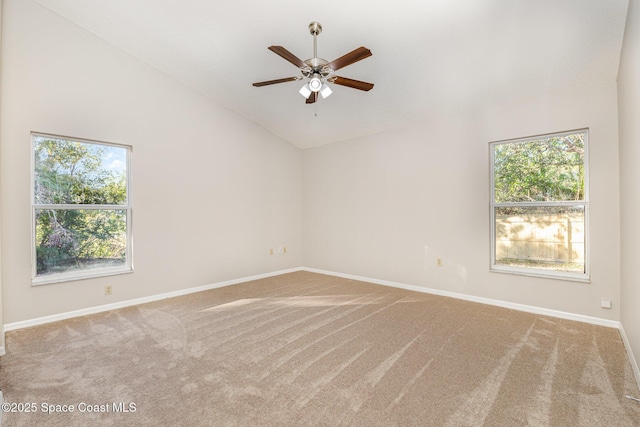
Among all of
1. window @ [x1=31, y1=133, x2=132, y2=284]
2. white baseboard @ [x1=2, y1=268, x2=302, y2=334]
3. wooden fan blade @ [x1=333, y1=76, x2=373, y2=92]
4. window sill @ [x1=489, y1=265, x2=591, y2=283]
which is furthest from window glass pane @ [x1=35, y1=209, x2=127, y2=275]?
window sill @ [x1=489, y1=265, x2=591, y2=283]

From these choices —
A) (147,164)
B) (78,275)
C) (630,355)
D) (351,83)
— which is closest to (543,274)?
(630,355)

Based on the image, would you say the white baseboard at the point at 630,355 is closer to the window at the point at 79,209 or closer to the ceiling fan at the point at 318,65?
the ceiling fan at the point at 318,65

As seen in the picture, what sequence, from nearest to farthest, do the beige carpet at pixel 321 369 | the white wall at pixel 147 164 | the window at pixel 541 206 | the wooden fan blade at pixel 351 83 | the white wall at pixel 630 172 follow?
the beige carpet at pixel 321 369 < the white wall at pixel 630 172 < the wooden fan blade at pixel 351 83 < the white wall at pixel 147 164 < the window at pixel 541 206

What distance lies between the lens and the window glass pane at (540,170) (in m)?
3.50

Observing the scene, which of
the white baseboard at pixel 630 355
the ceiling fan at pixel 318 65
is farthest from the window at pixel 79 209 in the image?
the white baseboard at pixel 630 355

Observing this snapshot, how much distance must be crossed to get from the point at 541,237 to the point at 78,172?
18.7ft

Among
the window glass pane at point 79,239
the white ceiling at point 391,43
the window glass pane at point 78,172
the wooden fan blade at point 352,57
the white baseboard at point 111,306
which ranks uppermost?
the white ceiling at point 391,43

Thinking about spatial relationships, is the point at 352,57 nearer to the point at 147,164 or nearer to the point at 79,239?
the point at 147,164

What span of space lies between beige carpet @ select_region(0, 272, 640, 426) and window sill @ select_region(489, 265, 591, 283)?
0.48 metres

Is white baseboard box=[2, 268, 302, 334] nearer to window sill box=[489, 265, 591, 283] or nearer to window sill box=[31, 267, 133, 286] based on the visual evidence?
window sill box=[31, 267, 133, 286]

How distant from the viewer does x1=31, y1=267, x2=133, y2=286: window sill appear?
3.37m

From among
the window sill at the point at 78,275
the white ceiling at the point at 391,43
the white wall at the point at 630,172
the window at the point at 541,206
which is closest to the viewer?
the white wall at the point at 630,172

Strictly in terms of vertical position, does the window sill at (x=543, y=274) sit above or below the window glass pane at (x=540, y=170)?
below

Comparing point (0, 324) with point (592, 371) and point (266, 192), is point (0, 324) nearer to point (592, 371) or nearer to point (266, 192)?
point (266, 192)
